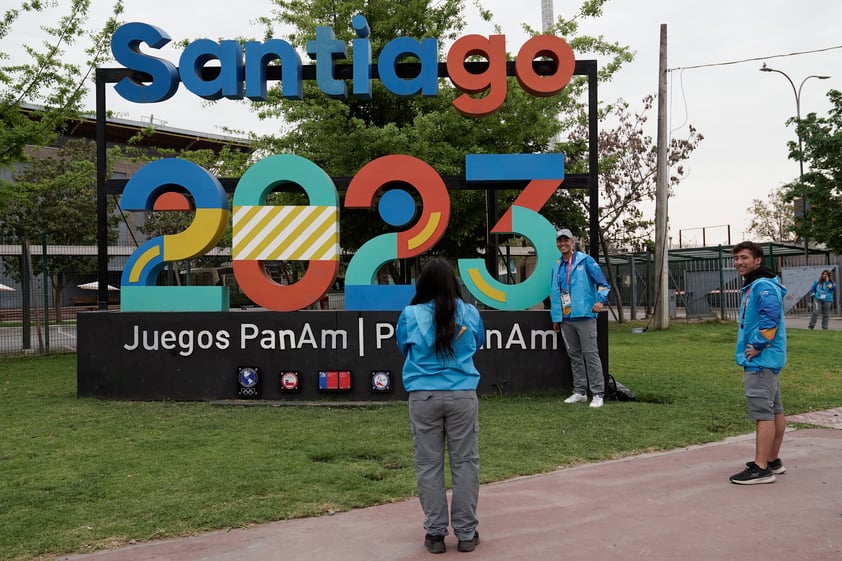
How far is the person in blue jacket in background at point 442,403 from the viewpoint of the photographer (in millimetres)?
4293

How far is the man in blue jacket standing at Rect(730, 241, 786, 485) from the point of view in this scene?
219 inches

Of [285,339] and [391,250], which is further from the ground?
[391,250]

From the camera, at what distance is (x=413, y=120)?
18.3 m

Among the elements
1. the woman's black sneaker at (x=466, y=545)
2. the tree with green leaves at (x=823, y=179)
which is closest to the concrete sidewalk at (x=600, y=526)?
the woman's black sneaker at (x=466, y=545)

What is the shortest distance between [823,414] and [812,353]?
21.3 feet

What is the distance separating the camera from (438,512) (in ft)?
14.0

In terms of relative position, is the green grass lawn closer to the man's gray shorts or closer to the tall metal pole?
the man's gray shorts

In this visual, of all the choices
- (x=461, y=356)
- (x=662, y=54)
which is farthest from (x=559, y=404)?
(x=662, y=54)

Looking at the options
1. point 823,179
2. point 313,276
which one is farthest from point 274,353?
point 823,179

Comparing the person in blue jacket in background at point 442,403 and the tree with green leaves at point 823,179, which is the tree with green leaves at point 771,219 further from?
the person in blue jacket in background at point 442,403

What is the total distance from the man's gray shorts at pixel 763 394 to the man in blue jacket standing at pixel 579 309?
3014mm

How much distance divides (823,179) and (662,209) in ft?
31.8

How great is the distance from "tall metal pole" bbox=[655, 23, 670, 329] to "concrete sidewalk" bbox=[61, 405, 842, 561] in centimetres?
1476

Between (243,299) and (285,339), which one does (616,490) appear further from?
(243,299)
